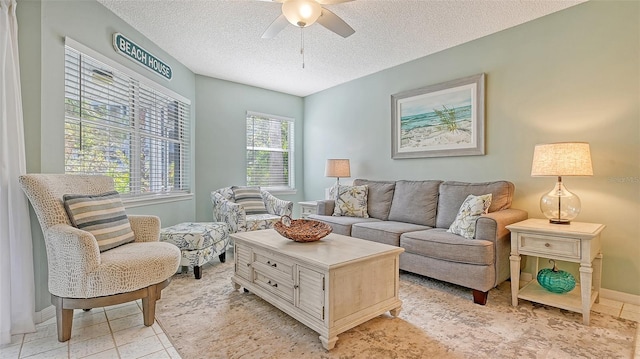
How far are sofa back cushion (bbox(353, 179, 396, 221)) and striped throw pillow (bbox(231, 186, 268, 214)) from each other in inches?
58.1

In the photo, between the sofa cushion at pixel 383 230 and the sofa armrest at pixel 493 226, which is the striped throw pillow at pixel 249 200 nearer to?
the sofa cushion at pixel 383 230

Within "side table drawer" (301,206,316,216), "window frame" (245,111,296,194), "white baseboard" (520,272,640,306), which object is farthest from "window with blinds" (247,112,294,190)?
"white baseboard" (520,272,640,306)

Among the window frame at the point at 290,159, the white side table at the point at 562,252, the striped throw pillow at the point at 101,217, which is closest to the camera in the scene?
the striped throw pillow at the point at 101,217

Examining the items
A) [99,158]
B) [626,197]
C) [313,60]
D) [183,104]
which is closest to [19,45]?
[99,158]

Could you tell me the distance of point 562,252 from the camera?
2.16 meters

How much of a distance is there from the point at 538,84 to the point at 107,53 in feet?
12.8

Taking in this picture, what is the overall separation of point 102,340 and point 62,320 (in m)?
0.25

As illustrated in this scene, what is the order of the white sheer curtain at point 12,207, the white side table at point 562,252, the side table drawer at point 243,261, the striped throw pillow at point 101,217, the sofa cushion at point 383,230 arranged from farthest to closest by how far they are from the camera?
the sofa cushion at point 383,230 → the side table drawer at point 243,261 → the white side table at point 562,252 → the striped throw pillow at point 101,217 → the white sheer curtain at point 12,207

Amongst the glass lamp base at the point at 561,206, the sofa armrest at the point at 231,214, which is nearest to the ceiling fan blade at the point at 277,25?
the sofa armrest at the point at 231,214

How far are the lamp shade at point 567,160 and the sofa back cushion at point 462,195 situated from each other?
1.75ft

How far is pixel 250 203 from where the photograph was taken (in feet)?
14.0

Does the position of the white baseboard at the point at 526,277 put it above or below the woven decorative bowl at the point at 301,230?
below

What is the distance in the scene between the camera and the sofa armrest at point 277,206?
4.23m

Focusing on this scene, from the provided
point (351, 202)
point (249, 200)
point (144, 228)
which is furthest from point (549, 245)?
point (249, 200)
